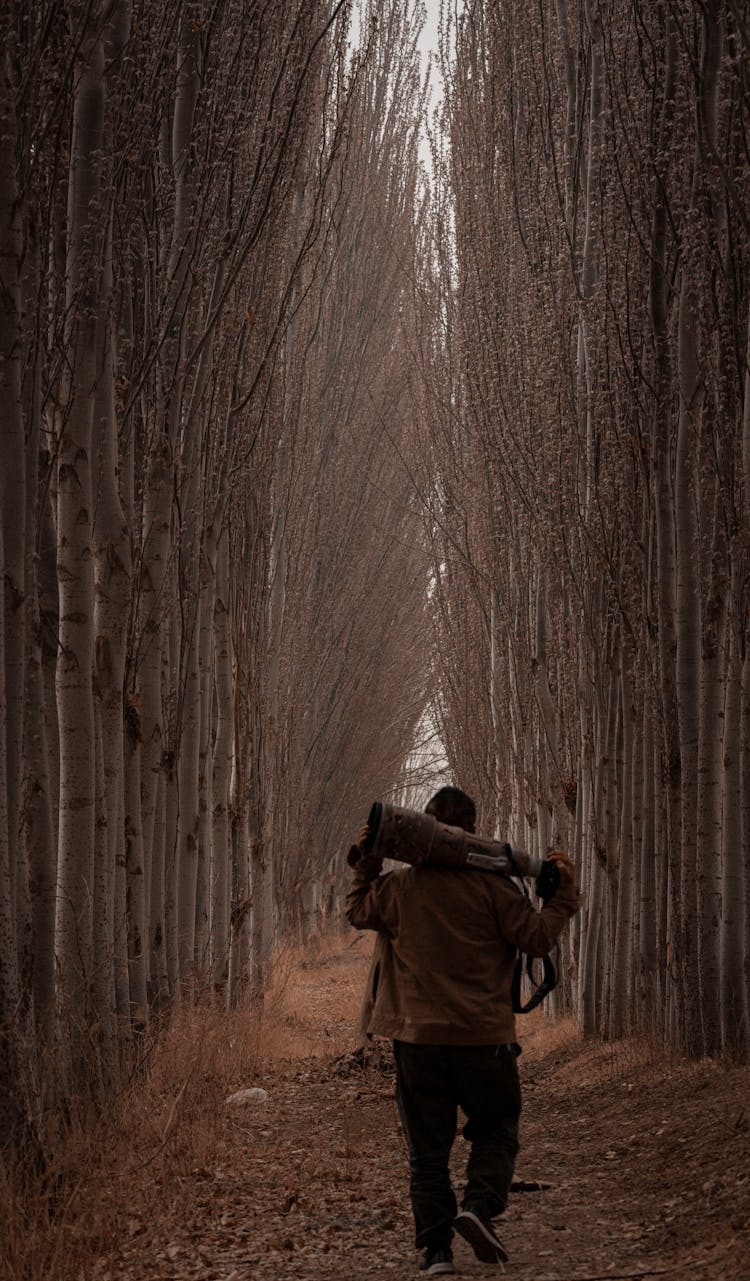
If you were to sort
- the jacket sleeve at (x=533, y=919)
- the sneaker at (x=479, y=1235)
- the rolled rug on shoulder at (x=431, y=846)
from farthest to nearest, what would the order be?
the jacket sleeve at (x=533, y=919), the rolled rug on shoulder at (x=431, y=846), the sneaker at (x=479, y=1235)

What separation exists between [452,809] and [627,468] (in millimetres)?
4750

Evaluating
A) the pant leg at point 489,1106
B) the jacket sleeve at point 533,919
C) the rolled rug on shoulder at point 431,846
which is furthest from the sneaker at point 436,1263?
the rolled rug on shoulder at point 431,846

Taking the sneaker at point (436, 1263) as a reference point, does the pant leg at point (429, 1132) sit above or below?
above

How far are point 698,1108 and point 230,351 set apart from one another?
5.99 m

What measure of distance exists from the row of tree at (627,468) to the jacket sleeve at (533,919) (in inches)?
102

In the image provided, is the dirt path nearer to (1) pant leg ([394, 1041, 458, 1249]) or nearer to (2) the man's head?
(1) pant leg ([394, 1041, 458, 1249])

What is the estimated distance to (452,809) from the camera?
15.0 ft

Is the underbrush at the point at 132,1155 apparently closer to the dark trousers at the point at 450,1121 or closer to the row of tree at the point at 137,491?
the row of tree at the point at 137,491

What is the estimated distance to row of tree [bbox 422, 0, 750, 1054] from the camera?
7.30 meters

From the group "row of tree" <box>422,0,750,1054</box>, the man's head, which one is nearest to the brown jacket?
the man's head

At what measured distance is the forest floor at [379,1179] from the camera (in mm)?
4617

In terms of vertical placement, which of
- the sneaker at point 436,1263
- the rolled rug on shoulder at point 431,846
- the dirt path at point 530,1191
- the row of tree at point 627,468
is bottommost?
the dirt path at point 530,1191

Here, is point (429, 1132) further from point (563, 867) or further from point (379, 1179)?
point (379, 1179)

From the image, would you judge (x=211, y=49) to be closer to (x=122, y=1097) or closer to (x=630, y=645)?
(x=630, y=645)
